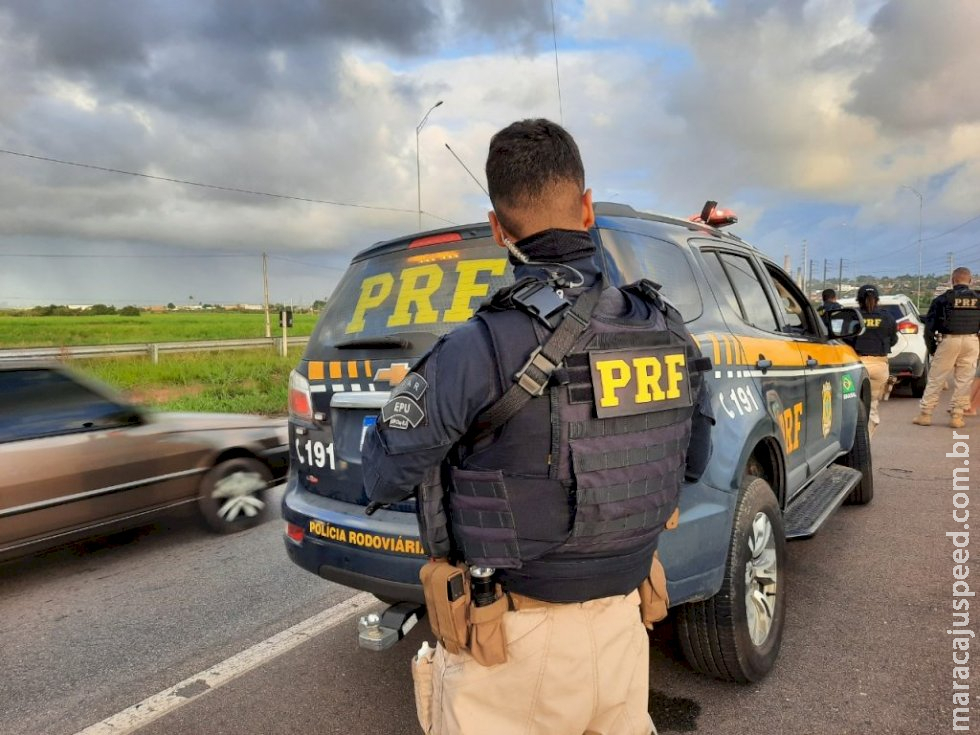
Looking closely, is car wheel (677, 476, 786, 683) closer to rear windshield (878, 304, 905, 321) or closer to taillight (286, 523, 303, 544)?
taillight (286, 523, 303, 544)

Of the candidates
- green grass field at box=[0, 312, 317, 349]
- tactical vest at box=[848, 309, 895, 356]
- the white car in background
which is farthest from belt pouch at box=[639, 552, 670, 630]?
green grass field at box=[0, 312, 317, 349]

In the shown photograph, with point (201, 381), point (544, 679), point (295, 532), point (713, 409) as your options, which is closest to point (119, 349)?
point (201, 381)

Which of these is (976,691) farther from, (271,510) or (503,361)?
(271,510)

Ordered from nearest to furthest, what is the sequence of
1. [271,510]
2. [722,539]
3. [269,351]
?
[722,539] < [271,510] < [269,351]

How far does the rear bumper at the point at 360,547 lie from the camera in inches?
92.0

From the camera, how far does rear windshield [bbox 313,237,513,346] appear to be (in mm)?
2479

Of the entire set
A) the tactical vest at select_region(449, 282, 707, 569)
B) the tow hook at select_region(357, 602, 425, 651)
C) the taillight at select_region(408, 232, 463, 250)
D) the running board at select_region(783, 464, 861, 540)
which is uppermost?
the taillight at select_region(408, 232, 463, 250)

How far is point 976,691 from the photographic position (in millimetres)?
2523

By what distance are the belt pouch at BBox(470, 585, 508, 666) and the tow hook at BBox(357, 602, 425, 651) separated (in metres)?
0.64

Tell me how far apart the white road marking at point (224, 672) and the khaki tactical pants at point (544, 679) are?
1.74 m

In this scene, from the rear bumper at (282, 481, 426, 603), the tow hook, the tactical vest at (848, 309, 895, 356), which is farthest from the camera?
the tactical vest at (848, 309, 895, 356)

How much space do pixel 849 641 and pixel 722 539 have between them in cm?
111

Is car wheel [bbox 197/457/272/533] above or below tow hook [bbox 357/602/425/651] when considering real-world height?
below

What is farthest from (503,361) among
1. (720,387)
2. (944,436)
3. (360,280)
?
(944,436)
